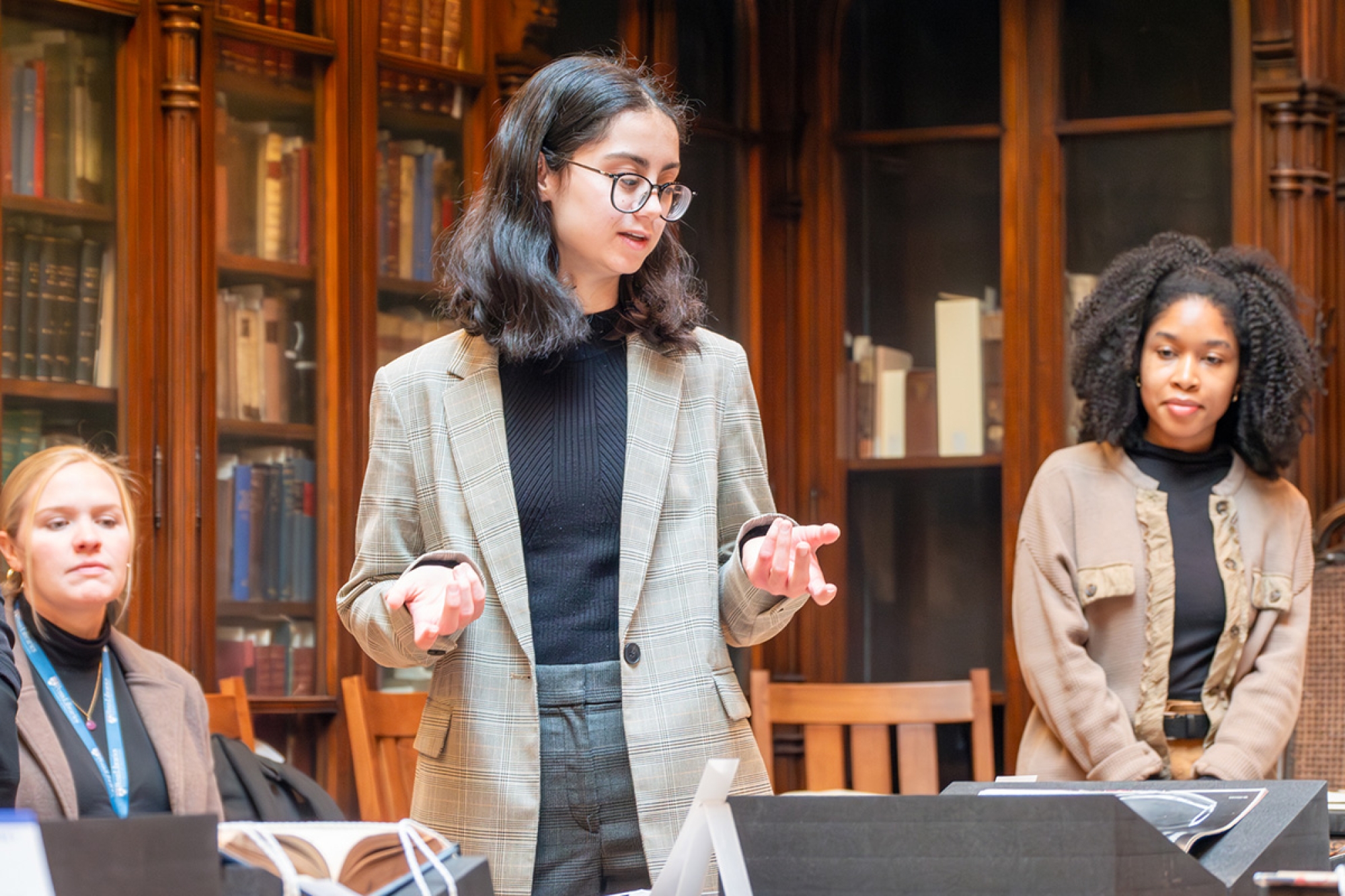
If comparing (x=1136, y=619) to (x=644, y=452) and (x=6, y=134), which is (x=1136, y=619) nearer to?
(x=644, y=452)

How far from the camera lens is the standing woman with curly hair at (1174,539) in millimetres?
2666

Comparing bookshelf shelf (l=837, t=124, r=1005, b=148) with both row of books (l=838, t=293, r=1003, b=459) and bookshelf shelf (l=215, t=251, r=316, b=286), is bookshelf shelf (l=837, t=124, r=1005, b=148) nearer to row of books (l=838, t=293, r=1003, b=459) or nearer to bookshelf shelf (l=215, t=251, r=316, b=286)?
row of books (l=838, t=293, r=1003, b=459)

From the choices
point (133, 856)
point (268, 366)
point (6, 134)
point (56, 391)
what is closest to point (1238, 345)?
point (268, 366)

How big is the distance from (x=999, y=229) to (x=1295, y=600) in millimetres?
1429

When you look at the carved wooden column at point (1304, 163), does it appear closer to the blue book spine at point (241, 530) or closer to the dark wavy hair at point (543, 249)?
the blue book spine at point (241, 530)

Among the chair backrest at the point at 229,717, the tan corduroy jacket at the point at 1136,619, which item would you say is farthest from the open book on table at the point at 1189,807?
the chair backrest at the point at 229,717

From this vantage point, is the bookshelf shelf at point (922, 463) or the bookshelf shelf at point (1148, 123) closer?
the bookshelf shelf at point (1148, 123)

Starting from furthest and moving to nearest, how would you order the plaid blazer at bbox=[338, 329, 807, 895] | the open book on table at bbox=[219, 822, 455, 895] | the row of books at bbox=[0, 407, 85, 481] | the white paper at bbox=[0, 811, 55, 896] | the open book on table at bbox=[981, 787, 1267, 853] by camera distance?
the row of books at bbox=[0, 407, 85, 481], the plaid blazer at bbox=[338, 329, 807, 895], the open book on table at bbox=[981, 787, 1267, 853], the open book on table at bbox=[219, 822, 455, 895], the white paper at bbox=[0, 811, 55, 896]

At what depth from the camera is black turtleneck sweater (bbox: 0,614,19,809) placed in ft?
5.03

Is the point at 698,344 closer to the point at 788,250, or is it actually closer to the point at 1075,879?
the point at 1075,879

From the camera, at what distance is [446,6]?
3533 millimetres

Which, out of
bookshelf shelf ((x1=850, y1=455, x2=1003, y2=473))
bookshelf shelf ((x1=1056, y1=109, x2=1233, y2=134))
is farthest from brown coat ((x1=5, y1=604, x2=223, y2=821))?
bookshelf shelf ((x1=1056, y1=109, x2=1233, y2=134))

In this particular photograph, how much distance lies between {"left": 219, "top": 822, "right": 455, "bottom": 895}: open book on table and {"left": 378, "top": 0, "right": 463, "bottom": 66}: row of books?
2752mm

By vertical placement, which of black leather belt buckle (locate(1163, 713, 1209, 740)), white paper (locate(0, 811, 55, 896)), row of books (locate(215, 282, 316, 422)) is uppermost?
row of books (locate(215, 282, 316, 422))
